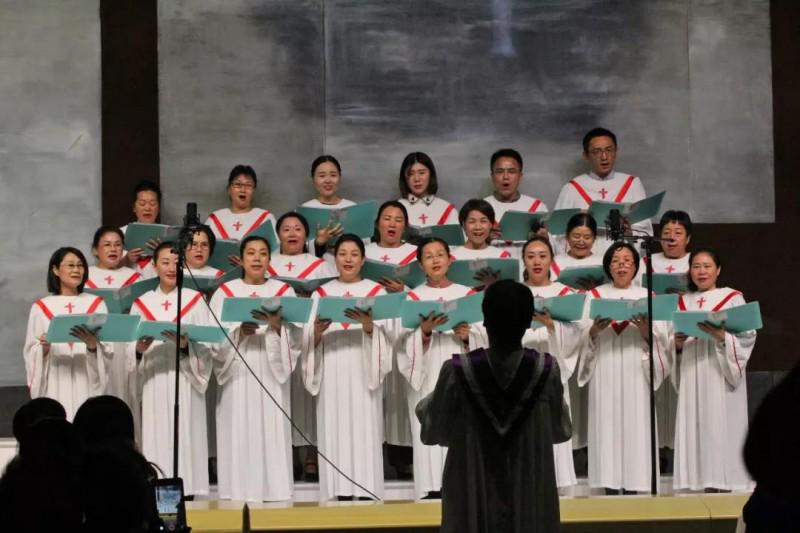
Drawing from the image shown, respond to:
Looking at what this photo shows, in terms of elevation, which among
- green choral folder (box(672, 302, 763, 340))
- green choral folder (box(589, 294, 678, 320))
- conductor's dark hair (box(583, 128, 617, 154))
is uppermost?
conductor's dark hair (box(583, 128, 617, 154))

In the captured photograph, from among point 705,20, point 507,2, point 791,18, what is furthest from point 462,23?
point 791,18

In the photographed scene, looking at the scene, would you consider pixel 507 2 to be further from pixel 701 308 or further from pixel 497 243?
pixel 701 308

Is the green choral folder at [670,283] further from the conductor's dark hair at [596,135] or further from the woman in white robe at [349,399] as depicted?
the woman in white robe at [349,399]

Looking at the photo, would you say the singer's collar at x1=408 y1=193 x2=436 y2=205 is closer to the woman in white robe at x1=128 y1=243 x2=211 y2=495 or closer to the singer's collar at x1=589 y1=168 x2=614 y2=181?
the singer's collar at x1=589 y1=168 x2=614 y2=181

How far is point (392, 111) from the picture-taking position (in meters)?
12.8

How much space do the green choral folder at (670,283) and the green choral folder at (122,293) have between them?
3.62 metres

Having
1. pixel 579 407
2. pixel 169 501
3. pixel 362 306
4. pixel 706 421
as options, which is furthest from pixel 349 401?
pixel 169 501

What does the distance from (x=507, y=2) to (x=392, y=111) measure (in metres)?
1.47

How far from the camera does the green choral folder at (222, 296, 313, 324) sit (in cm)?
956

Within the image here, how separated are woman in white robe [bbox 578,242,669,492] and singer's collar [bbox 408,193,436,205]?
1.87 m

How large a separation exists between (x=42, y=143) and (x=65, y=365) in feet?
10.5

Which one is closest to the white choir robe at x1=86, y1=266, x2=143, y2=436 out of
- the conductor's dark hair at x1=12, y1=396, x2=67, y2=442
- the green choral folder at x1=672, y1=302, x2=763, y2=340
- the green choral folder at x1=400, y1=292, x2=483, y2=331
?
the green choral folder at x1=400, y1=292, x2=483, y2=331

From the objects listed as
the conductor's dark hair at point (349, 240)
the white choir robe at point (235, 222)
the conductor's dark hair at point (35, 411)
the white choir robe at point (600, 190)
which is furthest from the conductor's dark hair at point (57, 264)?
the conductor's dark hair at point (35, 411)

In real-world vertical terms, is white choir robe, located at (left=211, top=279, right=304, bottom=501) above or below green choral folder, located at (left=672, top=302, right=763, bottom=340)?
below
